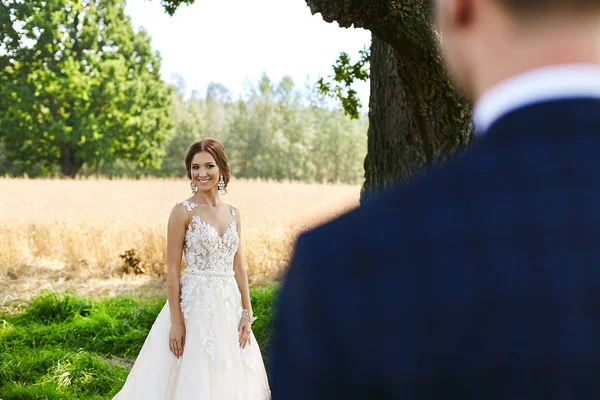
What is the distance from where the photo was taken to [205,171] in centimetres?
447

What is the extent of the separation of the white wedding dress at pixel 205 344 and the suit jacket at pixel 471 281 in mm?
3777

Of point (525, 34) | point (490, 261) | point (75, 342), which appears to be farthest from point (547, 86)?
point (75, 342)

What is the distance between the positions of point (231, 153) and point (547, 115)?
183 feet

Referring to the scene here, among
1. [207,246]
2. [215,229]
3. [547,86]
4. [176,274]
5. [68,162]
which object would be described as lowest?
[176,274]

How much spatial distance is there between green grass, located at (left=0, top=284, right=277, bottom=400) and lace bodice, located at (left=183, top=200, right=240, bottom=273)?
3.90 ft

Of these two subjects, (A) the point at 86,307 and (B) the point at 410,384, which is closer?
(B) the point at 410,384

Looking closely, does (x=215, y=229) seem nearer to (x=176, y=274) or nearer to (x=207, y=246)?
(x=207, y=246)

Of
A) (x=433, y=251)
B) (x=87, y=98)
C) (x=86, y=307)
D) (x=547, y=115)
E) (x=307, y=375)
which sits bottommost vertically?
(x=86, y=307)

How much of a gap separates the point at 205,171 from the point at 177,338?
111cm

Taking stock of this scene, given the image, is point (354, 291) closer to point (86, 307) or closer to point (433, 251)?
point (433, 251)

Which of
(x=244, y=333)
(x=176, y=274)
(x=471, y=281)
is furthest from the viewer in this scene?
(x=244, y=333)

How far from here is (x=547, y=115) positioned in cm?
61

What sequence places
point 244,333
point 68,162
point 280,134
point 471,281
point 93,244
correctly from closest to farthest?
point 471,281 → point 244,333 → point 93,244 → point 68,162 → point 280,134

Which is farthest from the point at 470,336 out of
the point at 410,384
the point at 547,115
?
the point at 547,115
